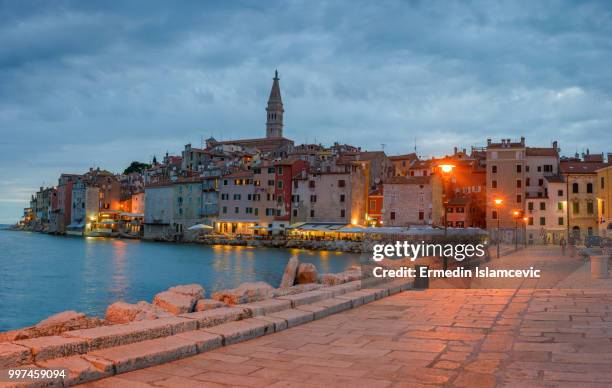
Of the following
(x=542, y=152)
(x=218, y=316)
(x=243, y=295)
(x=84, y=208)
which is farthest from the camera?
(x=84, y=208)

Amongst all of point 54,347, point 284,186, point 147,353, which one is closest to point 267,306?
point 147,353

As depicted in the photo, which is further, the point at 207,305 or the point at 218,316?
the point at 207,305

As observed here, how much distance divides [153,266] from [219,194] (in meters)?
32.6

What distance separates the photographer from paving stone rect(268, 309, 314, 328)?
7663mm

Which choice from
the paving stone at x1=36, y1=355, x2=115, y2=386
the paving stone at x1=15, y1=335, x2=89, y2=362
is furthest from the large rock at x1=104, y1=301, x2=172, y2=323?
the paving stone at x1=36, y1=355, x2=115, y2=386

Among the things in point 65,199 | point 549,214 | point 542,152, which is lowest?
point 549,214

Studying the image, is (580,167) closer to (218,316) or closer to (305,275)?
(305,275)

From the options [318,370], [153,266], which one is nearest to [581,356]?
[318,370]

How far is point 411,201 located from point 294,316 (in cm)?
5818

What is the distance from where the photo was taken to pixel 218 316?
7102 mm

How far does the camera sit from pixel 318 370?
5.25 m

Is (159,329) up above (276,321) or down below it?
above

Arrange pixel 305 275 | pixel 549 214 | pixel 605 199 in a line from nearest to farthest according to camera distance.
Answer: pixel 305 275, pixel 605 199, pixel 549 214

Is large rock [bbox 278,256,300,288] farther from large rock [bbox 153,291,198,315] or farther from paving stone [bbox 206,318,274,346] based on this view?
paving stone [bbox 206,318,274,346]
